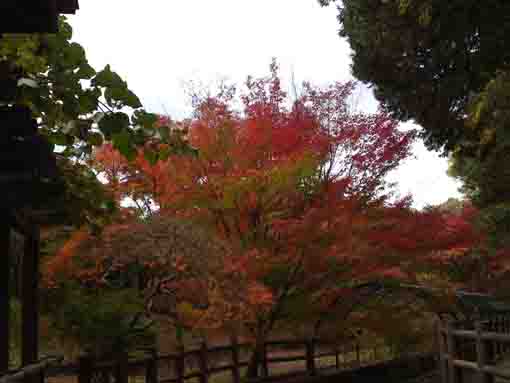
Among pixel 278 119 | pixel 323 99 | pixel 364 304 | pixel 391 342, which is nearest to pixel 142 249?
pixel 278 119

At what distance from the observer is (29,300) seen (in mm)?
5348

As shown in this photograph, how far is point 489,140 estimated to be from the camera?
31.4 feet

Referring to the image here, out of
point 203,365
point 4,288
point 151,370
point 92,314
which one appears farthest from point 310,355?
point 4,288

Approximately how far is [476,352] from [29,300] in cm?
564

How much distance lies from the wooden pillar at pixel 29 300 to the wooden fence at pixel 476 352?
4.64 m

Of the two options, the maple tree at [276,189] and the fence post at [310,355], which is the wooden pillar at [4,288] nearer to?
the maple tree at [276,189]

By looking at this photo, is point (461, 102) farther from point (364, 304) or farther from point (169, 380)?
point (169, 380)

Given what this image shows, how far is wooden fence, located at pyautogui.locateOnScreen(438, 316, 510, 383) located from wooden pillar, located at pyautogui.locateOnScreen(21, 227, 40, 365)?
15.2ft

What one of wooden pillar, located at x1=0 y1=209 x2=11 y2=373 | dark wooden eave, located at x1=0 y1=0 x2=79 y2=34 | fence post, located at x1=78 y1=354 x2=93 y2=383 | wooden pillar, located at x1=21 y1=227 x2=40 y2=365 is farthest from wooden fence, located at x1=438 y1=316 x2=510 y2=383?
dark wooden eave, located at x1=0 y1=0 x2=79 y2=34

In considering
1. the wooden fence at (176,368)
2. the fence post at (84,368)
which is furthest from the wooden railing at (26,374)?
the wooden fence at (176,368)

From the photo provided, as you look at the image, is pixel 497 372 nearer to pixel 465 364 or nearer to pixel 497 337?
pixel 497 337

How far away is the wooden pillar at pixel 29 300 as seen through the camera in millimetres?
A: 5250

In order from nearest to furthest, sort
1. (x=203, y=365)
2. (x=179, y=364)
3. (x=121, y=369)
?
(x=121, y=369), (x=179, y=364), (x=203, y=365)

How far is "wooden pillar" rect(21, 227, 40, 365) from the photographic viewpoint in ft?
17.2
